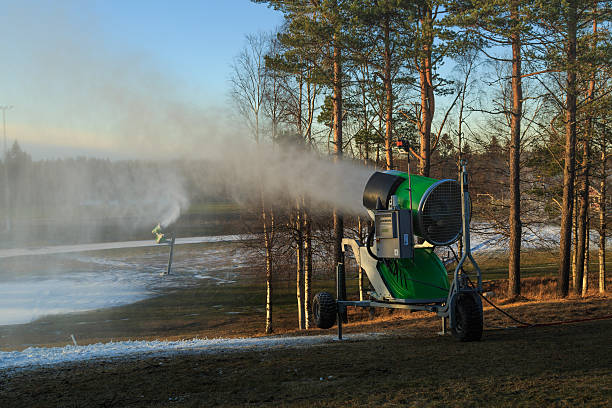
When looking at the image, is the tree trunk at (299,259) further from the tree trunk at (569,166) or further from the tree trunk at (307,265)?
the tree trunk at (569,166)

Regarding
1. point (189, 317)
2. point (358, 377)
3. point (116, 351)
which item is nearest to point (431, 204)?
point (358, 377)

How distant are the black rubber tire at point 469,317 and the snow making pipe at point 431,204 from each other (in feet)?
4.29

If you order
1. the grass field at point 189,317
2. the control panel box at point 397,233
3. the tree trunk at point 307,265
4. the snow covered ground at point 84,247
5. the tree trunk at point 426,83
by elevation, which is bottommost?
the grass field at point 189,317

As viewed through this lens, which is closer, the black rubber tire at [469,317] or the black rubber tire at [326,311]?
the black rubber tire at [469,317]

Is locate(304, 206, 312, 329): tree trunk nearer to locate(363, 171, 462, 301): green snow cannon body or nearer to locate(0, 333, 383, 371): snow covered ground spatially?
locate(0, 333, 383, 371): snow covered ground

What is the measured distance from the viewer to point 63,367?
8523mm

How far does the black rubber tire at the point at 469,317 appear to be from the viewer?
30.4ft

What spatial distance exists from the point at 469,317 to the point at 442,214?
210cm

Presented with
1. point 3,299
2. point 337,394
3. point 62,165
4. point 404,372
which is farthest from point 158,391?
point 62,165

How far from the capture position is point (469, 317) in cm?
925

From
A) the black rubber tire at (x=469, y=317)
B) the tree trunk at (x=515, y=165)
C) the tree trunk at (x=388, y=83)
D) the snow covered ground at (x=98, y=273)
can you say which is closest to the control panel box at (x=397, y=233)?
the black rubber tire at (x=469, y=317)

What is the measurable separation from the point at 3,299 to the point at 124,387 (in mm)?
32512

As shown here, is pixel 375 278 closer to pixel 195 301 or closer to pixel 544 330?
pixel 544 330

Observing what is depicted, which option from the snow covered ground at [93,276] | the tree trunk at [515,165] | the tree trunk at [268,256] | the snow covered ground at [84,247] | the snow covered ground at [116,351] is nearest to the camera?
the snow covered ground at [116,351]
